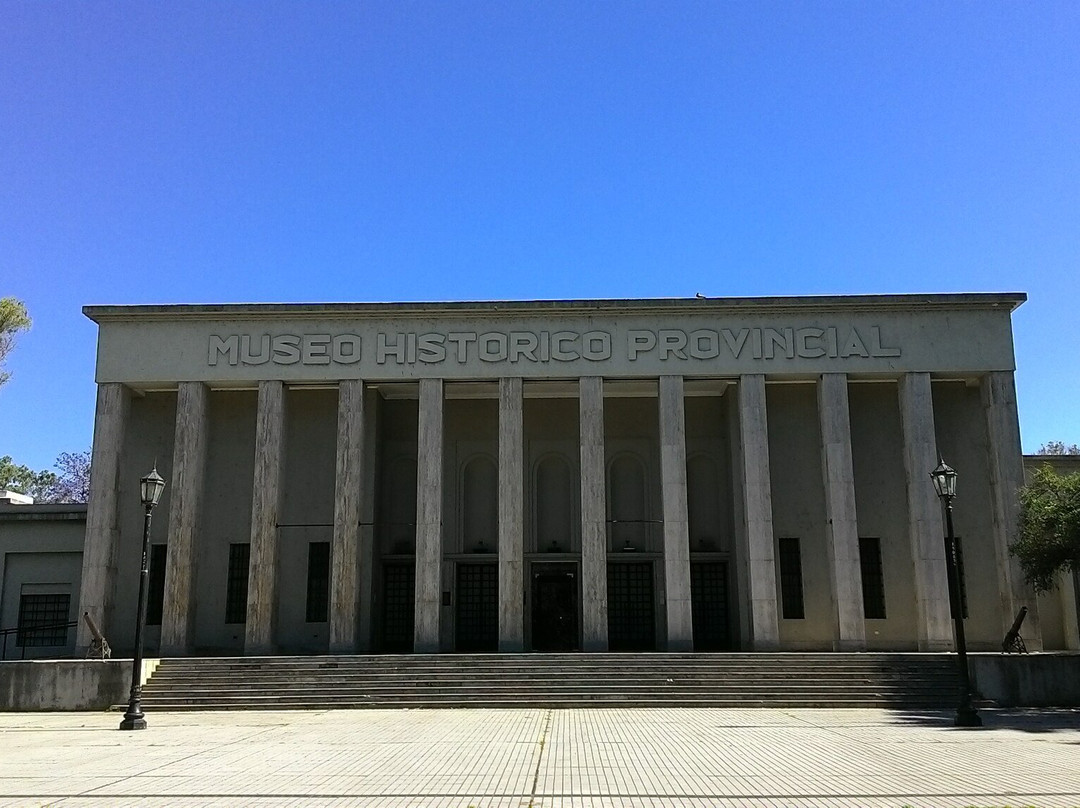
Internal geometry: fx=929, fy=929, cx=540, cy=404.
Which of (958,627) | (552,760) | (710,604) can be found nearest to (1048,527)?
(958,627)

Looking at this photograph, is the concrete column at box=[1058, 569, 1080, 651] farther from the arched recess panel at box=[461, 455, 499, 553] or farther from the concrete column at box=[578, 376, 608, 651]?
the arched recess panel at box=[461, 455, 499, 553]

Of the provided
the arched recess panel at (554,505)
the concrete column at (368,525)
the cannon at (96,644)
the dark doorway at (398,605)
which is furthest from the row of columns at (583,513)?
the arched recess panel at (554,505)

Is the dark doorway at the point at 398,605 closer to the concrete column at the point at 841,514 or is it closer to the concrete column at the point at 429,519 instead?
the concrete column at the point at 429,519

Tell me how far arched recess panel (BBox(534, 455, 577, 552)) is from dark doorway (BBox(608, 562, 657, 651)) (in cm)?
178

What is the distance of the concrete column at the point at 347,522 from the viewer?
2444 cm

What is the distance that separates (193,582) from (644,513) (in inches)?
530

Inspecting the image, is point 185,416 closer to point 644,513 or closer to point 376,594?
point 376,594

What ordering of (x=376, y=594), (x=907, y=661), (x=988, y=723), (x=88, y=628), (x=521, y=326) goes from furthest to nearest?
(x=376, y=594), (x=521, y=326), (x=88, y=628), (x=907, y=661), (x=988, y=723)

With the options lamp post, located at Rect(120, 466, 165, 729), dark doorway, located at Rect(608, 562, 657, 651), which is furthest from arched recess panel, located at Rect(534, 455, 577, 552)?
lamp post, located at Rect(120, 466, 165, 729)

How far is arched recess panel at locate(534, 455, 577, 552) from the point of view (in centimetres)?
2920

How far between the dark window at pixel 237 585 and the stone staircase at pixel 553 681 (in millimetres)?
5426

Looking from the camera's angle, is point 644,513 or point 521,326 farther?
point 644,513

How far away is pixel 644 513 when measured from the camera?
29391mm

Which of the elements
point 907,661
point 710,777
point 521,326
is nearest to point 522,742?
point 710,777
